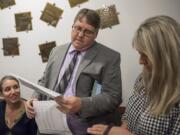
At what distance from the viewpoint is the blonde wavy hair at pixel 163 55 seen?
115 cm

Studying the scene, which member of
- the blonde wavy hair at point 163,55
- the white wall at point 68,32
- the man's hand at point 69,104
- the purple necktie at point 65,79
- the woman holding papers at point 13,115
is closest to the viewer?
the blonde wavy hair at point 163,55

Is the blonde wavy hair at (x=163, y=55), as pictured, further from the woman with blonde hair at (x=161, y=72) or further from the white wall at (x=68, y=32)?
the white wall at (x=68, y=32)

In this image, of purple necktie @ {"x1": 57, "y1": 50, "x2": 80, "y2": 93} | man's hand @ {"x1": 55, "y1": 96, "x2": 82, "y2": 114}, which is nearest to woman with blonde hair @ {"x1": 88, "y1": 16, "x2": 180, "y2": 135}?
man's hand @ {"x1": 55, "y1": 96, "x2": 82, "y2": 114}

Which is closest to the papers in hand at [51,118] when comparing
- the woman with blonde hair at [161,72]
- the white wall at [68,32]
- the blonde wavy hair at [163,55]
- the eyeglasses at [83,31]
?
the eyeglasses at [83,31]

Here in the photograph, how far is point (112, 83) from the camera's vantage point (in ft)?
5.80

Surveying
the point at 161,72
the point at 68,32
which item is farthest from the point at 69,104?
the point at 68,32

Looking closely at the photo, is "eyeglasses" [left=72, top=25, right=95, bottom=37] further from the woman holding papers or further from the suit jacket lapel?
the woman holding papers

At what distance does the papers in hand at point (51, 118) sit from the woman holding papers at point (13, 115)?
1.78 feet

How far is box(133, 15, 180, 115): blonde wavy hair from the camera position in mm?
1154

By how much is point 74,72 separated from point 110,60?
0.22m

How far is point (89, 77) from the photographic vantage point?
69.8 inches

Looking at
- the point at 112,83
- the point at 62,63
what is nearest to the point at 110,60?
the point at 112,83

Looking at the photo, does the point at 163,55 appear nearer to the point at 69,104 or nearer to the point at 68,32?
the point at 69,104

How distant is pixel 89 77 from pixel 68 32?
2.93ft
